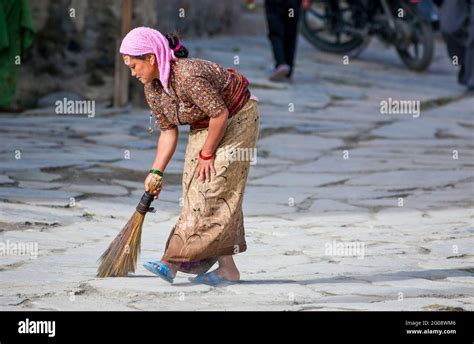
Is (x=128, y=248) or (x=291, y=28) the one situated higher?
(x=291, y=28)

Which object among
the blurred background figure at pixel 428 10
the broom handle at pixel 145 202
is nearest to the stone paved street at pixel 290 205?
the broom handle at pixel 145 202

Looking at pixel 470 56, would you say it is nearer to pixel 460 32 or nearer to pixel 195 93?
pixel 460 32

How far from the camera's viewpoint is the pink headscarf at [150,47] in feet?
15.1

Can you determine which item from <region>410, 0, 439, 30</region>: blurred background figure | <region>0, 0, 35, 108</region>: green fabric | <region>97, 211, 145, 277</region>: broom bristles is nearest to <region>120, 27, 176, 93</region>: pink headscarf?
<region>97, 211, 145, 277</region>: broom bristles

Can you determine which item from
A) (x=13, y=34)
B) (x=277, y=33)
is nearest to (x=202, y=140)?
(x=13, y=34)

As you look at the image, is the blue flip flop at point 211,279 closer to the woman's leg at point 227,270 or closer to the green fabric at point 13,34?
the woman's leg at point 227,270

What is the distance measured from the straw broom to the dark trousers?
21.7 ft

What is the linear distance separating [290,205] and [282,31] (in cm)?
481

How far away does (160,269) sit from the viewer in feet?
15.5

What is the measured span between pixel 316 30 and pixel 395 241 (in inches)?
326

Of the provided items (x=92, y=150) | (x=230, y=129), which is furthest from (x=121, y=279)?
(x=92, y=150)

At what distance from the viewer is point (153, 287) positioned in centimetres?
473

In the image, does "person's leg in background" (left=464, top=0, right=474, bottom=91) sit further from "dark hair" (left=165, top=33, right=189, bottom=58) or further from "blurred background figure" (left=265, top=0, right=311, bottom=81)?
"dark hair" (left=165, top=33, right=189, bottom=58)

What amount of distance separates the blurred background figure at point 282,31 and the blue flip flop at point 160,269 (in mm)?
6842
